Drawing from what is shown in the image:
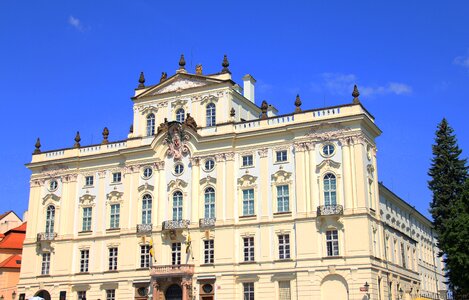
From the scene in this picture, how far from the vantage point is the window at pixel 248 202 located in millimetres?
51719

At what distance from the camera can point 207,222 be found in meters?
52.3

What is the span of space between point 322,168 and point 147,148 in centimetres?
1620

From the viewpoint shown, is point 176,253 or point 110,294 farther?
point 110,294

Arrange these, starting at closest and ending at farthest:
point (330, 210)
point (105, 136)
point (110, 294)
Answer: point (330, 210), point (110, 294), point (105, 136)

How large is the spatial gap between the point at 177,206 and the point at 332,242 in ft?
46.4

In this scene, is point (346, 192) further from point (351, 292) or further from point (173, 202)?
point (173, 202)

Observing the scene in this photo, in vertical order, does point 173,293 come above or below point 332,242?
below

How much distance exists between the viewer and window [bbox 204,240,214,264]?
5184cm

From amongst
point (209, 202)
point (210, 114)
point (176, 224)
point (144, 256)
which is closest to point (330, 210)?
point (209, 202)

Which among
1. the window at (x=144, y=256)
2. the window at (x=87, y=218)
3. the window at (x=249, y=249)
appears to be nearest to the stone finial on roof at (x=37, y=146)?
the window at (x=87, y=218)

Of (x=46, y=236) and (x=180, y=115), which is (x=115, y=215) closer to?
(x=46, y=236)

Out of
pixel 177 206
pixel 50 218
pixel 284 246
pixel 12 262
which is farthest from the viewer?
pixel 12 262

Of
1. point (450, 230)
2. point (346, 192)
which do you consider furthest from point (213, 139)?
point (450, 230)

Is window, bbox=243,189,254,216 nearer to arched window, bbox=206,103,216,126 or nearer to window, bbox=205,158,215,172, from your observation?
window, bbox=205,158,215,172
